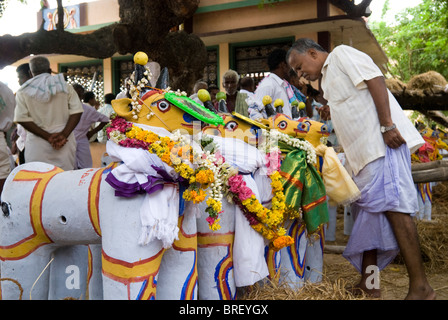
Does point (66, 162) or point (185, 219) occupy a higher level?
point (66, 162)

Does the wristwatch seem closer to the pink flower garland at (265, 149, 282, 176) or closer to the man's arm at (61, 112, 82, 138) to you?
the pink flower garland at (265, 149, 282, 176)

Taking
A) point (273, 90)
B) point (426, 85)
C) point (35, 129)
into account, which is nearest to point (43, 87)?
point (35, 129)

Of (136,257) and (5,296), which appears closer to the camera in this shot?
(136,257)

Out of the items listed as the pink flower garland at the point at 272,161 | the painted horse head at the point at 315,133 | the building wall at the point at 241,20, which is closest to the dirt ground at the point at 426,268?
the painted horse head at the point at 315,133

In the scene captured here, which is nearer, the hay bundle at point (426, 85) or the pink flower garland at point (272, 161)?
the pink flower garland at point (272, 161)

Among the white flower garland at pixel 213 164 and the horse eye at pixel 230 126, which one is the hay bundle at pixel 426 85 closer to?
the horse eye at pixel 230 126

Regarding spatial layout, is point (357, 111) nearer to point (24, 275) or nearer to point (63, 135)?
point (24, 275)

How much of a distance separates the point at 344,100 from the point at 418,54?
1534 cm

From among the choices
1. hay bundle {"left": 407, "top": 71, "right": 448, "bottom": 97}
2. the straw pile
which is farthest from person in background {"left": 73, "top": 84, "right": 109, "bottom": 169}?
hay bundle {"left": 407, "top": 71, "right": 448, "bottom": 97}

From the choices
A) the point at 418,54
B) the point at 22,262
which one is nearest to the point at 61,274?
the point at 22,262

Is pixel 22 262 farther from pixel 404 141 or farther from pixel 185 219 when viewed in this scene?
pixel 404 141

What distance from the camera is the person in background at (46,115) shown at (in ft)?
14.0

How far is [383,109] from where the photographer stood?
306 centimetres
